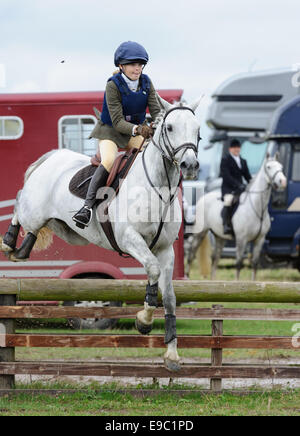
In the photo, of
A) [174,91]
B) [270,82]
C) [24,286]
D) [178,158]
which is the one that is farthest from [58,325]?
[270,82]

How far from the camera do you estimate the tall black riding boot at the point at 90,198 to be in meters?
6.28

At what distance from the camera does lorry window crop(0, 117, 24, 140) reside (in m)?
11.2

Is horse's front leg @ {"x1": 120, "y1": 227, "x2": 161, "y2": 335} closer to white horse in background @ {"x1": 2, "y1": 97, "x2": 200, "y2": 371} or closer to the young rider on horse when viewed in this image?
white horse in background @ {"x1": 2, "y1": 97, "x2": 200, "y2": 371}

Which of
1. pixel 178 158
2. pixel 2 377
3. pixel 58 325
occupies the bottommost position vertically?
pixel 58 325

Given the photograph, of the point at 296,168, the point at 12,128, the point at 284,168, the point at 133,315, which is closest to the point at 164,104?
the point at 133,315

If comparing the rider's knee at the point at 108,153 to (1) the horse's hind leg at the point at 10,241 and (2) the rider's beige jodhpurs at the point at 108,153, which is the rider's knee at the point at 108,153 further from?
(1) the horse's hind leg at the point at 10,241

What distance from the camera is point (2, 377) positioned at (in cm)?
749

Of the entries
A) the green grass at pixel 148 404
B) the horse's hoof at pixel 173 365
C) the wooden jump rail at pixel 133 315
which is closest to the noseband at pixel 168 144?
the horse's hoof at pixel 173 365

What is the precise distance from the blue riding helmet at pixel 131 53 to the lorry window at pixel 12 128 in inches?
210

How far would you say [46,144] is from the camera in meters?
11.1

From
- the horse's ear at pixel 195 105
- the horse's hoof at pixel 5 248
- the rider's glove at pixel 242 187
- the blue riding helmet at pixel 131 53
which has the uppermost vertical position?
the blue riding helmet at pixel 131 53

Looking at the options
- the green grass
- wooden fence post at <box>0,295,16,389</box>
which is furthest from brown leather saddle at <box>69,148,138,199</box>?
the green grass
